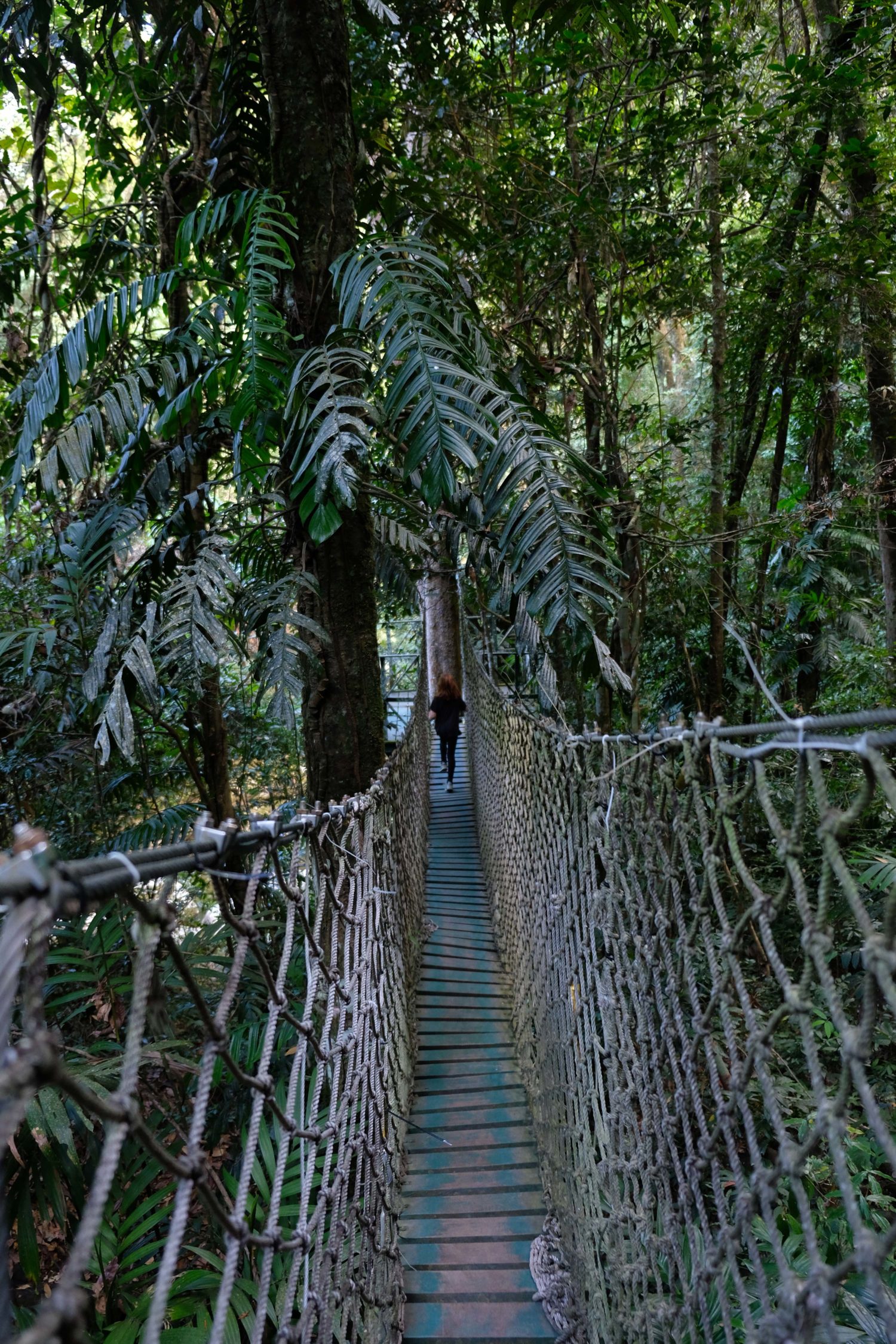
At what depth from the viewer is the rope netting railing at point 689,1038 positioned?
2.01 feet

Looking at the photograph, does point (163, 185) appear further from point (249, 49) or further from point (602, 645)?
point (602, 645)

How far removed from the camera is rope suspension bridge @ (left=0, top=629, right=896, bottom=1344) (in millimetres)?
579

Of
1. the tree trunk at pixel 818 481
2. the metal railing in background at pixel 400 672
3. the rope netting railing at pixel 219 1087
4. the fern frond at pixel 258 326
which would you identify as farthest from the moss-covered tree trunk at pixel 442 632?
the fern frond at pixel 258 326

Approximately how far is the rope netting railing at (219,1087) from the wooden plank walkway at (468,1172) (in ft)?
0.28

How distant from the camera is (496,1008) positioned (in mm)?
2850

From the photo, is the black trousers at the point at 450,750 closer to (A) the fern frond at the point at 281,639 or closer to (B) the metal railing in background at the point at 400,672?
(B) the metal railing in background at the point at 400,672

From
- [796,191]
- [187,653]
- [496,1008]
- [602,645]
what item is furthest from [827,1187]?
[796,191]

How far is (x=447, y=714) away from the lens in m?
5.95

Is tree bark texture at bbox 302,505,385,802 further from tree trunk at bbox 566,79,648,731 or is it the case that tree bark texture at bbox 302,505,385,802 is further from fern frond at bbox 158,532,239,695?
tree trunk at bbox 566,79,648,731

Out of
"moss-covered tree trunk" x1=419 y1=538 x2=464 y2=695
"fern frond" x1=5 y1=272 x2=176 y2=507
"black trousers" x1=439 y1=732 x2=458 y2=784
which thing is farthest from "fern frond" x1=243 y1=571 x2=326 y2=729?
"moss-covered tree trunk" x1=419 y1=538 x2=464 y2=695

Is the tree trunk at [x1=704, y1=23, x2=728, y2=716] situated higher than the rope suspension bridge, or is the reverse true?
the tree trunk at [x1=704, y1=23, x2=728, y2=716]

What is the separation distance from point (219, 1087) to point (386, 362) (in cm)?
195

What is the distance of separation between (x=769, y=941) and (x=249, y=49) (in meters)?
2.89

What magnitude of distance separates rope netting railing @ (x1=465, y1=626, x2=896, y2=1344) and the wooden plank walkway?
11 cm
